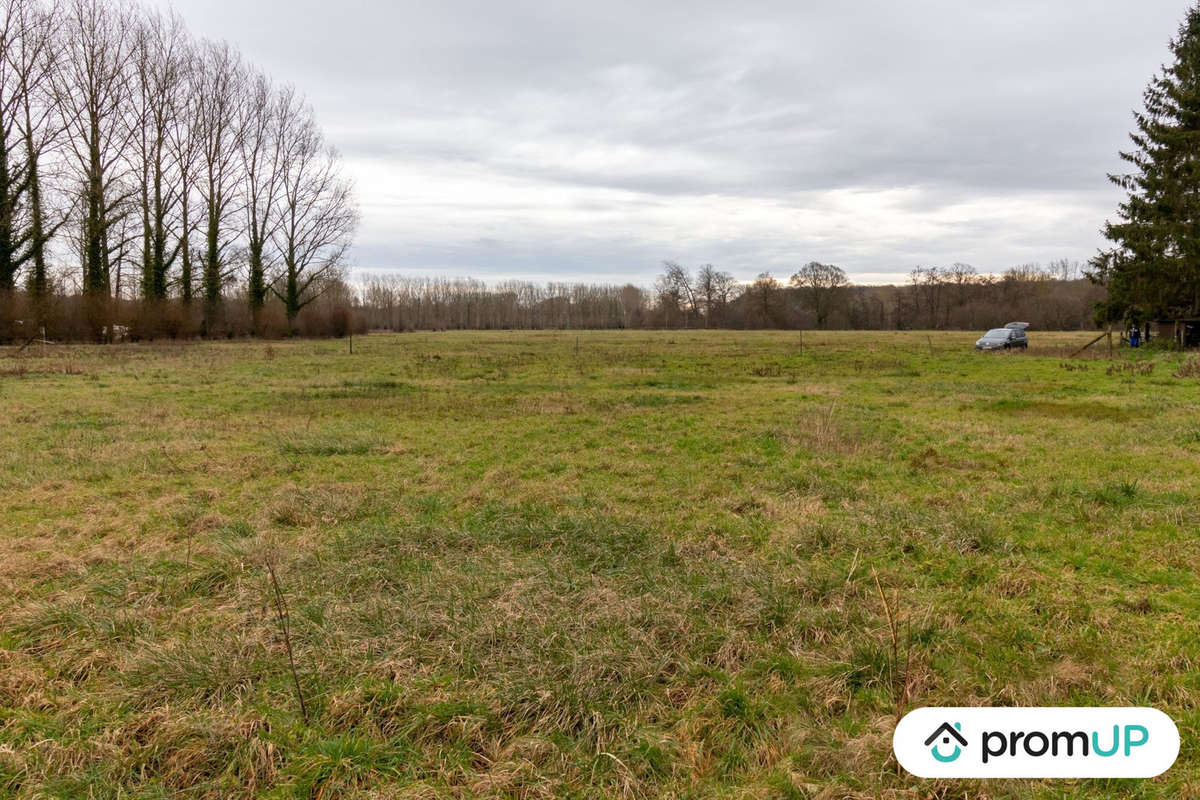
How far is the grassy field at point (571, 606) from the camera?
108 inches

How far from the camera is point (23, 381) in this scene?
16812 millimetres

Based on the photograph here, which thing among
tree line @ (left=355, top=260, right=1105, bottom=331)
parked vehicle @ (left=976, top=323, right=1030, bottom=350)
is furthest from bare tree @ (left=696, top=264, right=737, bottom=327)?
parked vehicle @ (left=976, top=323, right=1030, bottom=350)

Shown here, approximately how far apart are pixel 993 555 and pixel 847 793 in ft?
11.1

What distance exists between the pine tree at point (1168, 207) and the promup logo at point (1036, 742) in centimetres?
3159

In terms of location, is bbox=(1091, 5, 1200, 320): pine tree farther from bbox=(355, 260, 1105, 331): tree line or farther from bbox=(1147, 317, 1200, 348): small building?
bbox=(355, 260, 1105, 331): tree line

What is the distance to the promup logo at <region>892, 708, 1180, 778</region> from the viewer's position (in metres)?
2.60

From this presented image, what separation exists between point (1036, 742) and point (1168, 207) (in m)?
33.5

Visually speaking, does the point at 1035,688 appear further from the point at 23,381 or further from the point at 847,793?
the point at 23,381

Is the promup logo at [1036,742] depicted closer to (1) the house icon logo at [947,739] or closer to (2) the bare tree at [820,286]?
(1) the house icon logo at [947,739]

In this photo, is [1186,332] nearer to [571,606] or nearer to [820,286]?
[571,606]

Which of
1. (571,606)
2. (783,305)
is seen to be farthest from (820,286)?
(571,606)

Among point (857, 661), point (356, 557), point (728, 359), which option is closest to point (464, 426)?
point (356, 557)

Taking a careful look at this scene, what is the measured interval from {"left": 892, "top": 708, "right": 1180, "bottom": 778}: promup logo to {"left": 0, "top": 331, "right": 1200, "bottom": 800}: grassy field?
77 millimetres

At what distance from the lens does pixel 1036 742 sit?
280cm
